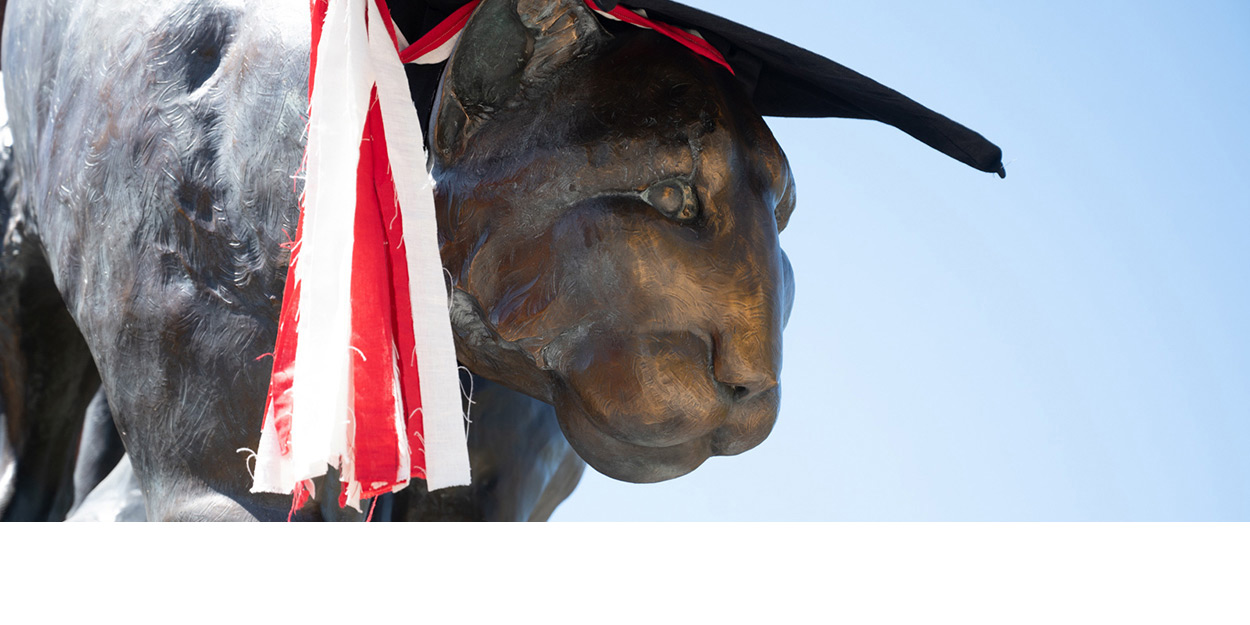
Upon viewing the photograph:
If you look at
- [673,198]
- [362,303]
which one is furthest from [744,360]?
[362,303]

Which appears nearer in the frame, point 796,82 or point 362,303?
point 362,303

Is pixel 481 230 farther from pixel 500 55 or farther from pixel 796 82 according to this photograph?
pixel 796 82

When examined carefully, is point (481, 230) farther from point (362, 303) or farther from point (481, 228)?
point (362, 303)

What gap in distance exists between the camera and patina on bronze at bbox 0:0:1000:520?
2.98 ft

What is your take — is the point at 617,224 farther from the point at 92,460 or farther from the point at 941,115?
the point at 92,460

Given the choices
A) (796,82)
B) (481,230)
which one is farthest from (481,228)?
(796,82)

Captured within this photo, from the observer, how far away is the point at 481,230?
951 mm

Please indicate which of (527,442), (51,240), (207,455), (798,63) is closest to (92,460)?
(51,240)

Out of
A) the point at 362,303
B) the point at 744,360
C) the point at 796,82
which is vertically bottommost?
the point at 362,303

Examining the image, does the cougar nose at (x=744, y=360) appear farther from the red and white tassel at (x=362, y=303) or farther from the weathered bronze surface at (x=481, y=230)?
the red and white tassel at (x=362, y=303)

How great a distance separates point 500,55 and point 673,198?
18 centimetres

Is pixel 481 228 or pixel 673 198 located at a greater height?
pixel 673 198

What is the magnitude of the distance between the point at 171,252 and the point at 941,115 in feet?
2.24

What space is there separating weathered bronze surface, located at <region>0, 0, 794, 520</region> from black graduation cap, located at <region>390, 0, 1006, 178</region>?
0.05 m
